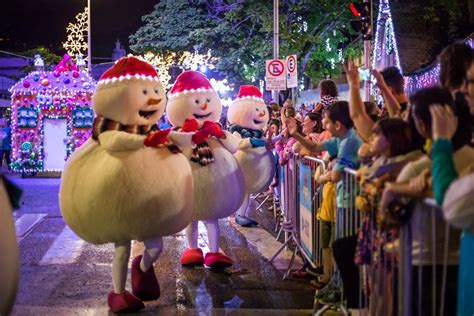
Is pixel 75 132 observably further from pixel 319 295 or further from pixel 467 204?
pixel 467 204

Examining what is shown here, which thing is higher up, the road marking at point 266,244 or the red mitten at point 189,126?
the red mitten at point 189,126

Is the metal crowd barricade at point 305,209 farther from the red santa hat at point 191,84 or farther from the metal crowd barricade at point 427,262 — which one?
the metal crowd barricade at point 427,262

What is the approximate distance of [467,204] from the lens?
10.0 feet

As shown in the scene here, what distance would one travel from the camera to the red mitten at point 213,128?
7496 millimetres

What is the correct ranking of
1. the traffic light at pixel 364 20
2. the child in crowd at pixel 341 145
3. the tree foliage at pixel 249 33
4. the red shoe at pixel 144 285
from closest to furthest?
the child in crowd at pixel 341 145 → the red shoe at pixel 144 285 → the traffic light at pixel 364 20 → the tree foliage at pixel 249 33

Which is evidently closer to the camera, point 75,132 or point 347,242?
point 347,242

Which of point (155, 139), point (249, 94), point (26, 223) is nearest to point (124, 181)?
point (155, 139)

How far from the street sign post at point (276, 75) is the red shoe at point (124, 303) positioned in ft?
33.3

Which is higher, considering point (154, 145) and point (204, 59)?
point (204, 59)

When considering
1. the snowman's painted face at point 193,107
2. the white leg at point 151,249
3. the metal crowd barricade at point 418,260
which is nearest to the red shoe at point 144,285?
the white leg at point 151,249

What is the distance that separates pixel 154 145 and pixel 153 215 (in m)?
0.66

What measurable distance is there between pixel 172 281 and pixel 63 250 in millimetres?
2375

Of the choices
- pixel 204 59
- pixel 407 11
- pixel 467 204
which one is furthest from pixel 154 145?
pixel 204 59

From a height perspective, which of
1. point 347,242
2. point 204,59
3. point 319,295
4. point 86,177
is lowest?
point 319,295
